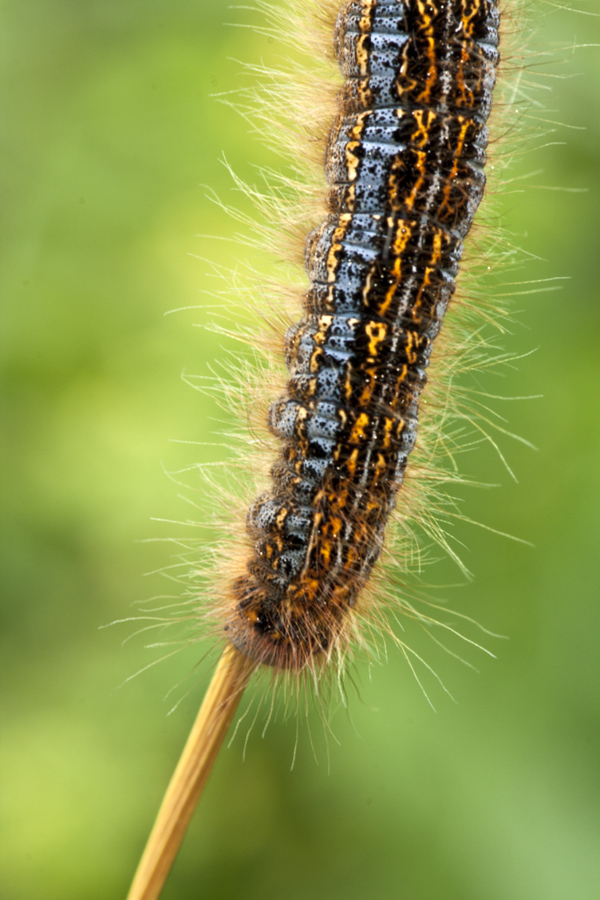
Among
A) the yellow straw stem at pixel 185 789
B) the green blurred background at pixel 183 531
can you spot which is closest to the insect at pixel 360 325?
the yellow straw stem at pixel 185 789

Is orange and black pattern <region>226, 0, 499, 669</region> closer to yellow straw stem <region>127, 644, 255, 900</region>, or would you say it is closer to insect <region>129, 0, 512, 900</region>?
insect <region>129, 0, 512, 900</region>

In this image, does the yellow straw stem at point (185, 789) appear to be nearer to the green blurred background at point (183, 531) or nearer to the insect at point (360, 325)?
the insect at point (360, 325)

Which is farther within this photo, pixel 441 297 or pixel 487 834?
pixel 487 834

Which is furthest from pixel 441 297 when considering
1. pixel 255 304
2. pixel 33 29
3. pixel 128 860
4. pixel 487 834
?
pixel 33 29

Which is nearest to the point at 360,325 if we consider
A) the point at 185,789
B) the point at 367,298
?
the point at 367,298

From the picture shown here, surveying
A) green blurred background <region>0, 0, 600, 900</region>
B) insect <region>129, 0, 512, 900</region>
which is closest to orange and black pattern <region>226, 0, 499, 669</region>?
insect <region>129, 0, 512, 900</region>

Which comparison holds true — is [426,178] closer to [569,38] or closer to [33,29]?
[569,38]

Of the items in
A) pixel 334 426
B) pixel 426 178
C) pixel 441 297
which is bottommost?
pixel 334 426
